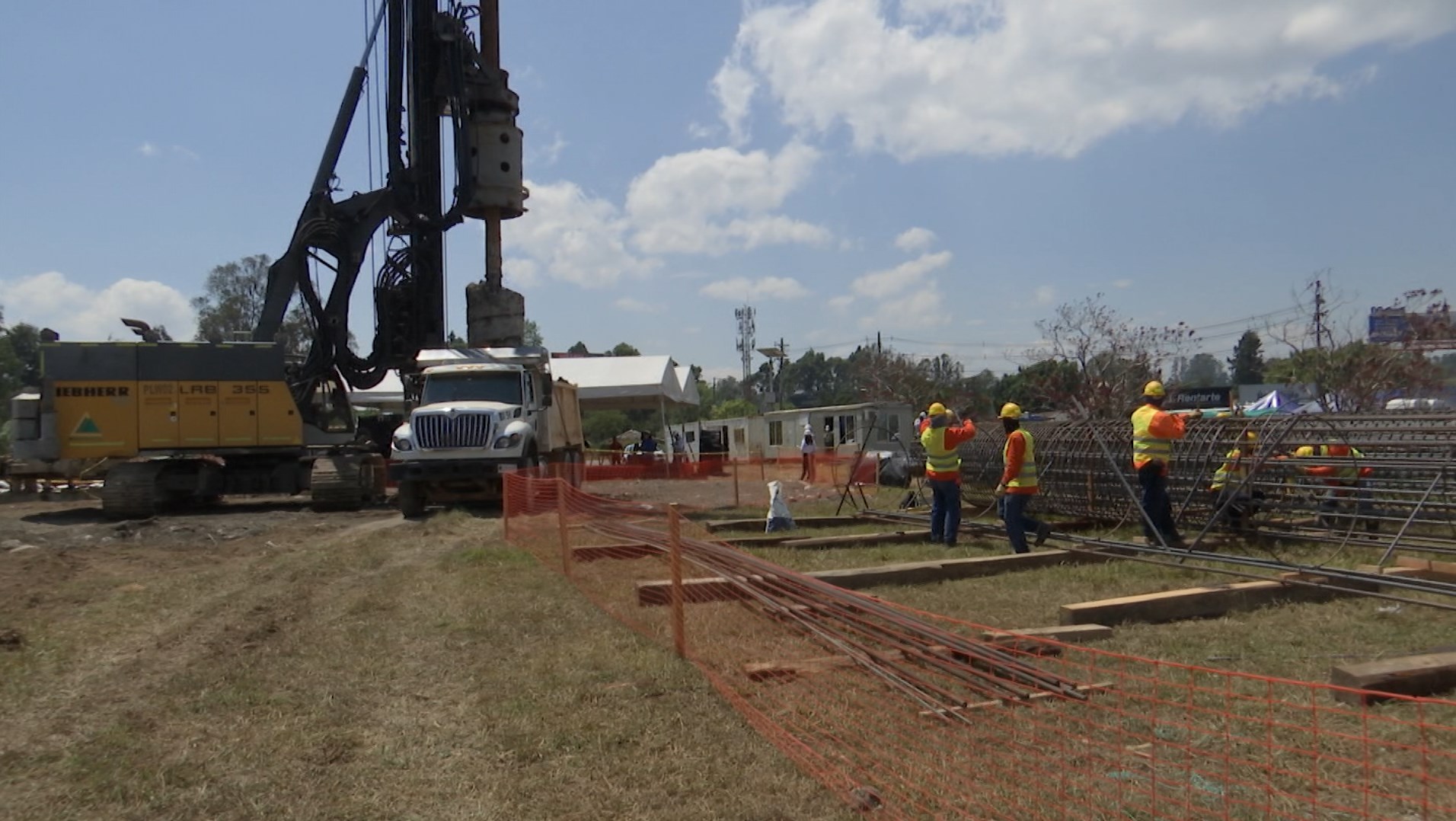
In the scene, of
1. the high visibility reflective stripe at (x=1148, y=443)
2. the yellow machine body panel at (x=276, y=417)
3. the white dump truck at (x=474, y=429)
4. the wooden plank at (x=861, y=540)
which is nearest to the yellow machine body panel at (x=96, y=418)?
the yellow machine body panel at (x=276, y=417)

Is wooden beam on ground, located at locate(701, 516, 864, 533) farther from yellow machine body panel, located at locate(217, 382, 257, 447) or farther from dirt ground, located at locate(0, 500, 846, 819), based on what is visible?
yellow machine body panel, located at locate(217, 382, 257, 447)

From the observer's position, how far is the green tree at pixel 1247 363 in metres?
73.9

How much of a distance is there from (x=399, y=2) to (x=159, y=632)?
18.3 metres

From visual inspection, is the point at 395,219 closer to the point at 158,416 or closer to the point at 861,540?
the point at 158,416

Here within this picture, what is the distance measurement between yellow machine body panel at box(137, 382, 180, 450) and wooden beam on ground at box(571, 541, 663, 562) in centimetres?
1241

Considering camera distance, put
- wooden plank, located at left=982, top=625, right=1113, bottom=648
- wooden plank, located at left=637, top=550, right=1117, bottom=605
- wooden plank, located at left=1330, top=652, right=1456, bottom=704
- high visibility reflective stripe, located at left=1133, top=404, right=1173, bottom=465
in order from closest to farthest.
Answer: wooden plank, located at left=1330, top=652, right=1456, bottom=704 → wooden plank, located at left=982, top=625, right=1113, bottom=648 → wooden plank, located at left=637, top=550, right=1117, bottom=605 → high visibility reflective stripe, located at left=1133, top=404, right=1173, bottom=465

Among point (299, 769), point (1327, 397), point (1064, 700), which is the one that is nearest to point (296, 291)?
point (299, 769)

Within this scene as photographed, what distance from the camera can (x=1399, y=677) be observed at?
506 centimetres

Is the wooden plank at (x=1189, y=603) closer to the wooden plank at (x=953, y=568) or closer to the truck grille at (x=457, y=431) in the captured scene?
the wooden plank at (x=953, y=568)

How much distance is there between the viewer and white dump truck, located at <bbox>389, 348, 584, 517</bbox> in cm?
1666

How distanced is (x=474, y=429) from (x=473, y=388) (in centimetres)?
126

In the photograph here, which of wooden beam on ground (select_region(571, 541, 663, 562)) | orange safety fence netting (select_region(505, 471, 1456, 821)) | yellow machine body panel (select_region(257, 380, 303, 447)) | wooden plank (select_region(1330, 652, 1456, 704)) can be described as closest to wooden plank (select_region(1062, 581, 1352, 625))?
orange safety fence netting (select_region(505, 471, 1456, 821))

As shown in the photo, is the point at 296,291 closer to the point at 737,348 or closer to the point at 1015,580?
the point at 1015,580

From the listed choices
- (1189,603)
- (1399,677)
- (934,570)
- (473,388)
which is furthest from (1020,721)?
(473,388)
